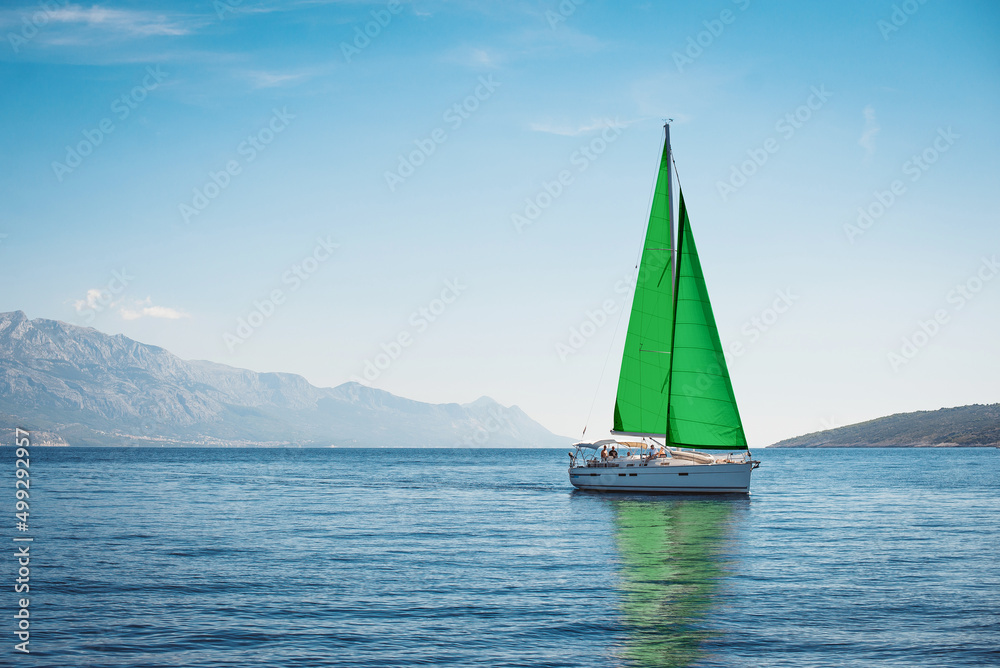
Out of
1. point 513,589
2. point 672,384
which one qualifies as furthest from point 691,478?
point 513,589

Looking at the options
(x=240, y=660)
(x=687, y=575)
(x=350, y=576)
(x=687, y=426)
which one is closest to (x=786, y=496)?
(x=687, y=426)

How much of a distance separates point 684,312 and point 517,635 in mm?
38022

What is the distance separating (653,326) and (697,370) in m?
4.60

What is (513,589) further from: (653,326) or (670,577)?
(653,326)

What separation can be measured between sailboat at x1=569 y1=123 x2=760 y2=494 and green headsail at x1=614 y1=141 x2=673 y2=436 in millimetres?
71

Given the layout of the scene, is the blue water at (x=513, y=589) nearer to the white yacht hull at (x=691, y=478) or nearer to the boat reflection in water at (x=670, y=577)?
the boat reflection in water at (x=670, y=577)

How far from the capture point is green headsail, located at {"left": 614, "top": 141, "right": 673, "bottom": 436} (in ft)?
177

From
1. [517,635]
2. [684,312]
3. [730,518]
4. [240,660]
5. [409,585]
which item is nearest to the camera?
[240,660]

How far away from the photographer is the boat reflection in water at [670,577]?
53.6 ft

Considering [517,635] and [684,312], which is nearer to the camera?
[517,635]

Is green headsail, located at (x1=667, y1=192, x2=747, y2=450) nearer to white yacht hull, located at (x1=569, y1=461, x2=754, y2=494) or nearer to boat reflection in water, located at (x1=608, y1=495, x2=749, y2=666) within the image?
white yacht hull, located at (x1=569, y1=461, x2=754, y2=494)

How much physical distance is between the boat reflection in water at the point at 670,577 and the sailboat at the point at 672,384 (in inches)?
200

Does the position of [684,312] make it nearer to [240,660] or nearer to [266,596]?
[266,596]

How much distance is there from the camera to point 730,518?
41.3 m
